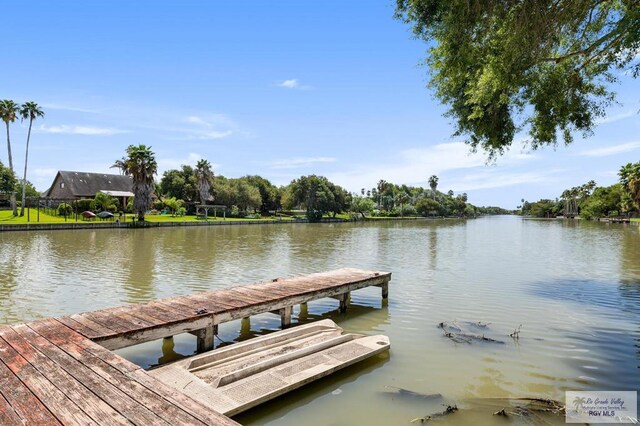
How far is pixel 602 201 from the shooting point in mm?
117188

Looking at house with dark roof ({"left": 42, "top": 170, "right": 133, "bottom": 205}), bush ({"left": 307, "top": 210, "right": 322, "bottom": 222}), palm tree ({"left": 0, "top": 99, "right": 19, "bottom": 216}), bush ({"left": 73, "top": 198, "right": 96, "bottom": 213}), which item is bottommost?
bush ({"left": 307, "top": 210, "right": 322, "bottom": 222})

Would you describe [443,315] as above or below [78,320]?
below

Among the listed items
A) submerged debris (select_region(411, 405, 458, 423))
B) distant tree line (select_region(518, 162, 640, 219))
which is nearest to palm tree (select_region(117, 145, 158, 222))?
submerged debris (select_region(411, 405, 458, 423))

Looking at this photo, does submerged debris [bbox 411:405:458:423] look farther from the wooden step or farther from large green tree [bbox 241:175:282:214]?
large green tree [bbox 241:175:282:214]

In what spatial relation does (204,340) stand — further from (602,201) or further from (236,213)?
(602,201)

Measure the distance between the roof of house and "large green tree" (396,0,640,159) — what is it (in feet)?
253

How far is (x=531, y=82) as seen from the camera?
1305cm

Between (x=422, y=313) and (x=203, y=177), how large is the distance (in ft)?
262

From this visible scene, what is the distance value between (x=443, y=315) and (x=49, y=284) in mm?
16115

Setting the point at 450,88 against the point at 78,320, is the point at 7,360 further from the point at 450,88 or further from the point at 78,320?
the point at 450,88

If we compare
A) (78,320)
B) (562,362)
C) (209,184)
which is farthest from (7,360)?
(209,184)

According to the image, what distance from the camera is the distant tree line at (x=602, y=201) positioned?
71.5m

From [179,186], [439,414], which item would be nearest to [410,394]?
[439,414]

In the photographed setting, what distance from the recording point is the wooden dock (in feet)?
14.8
